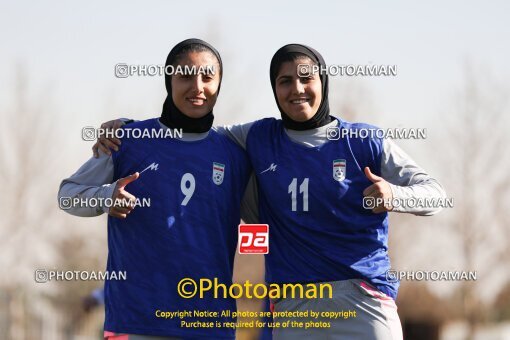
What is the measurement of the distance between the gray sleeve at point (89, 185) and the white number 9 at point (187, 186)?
40cm

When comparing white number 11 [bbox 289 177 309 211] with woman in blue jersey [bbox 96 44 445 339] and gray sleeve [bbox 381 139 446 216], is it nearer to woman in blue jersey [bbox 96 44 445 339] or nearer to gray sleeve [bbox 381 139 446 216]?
woman in blue jersey [bbox 96 44 445 339]

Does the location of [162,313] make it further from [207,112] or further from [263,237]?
[207,112]

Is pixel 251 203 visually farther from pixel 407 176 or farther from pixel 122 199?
pixel 407 176

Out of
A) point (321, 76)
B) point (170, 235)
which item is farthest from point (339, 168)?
point (170, 235)

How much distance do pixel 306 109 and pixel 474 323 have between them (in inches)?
540

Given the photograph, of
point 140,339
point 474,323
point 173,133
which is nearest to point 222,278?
point 140,339

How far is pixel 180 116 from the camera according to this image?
203 inches

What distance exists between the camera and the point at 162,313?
500 cm

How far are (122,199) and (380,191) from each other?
1417mm

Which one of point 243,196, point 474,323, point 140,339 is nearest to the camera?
point 140,339

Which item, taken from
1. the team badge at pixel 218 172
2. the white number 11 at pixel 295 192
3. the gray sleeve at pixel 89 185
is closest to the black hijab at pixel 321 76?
the white number 11 at pixel 295 192

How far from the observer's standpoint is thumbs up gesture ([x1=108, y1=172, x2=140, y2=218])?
16.0 feet

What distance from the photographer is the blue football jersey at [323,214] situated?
499 cm

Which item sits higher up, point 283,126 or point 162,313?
point 283,126
